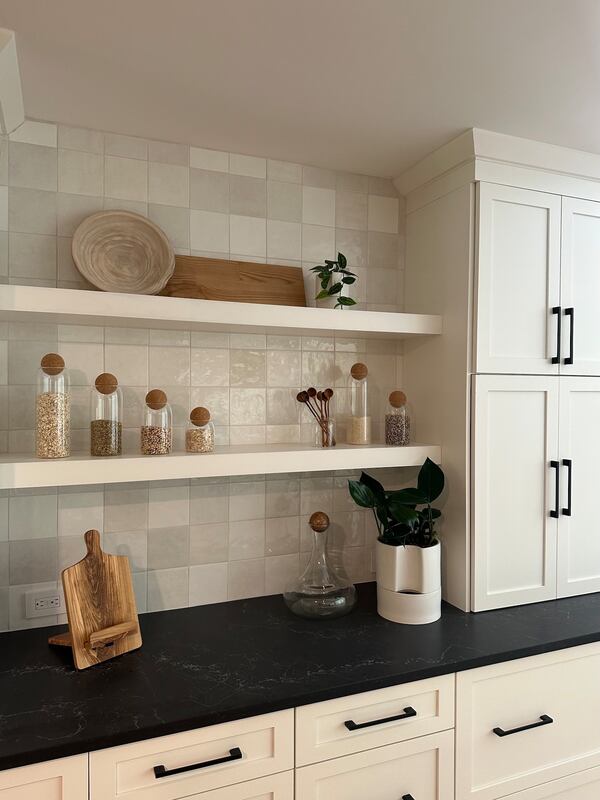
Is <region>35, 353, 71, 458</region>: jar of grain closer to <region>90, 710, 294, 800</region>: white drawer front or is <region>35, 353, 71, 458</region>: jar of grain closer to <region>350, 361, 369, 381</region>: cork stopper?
<region>90, 710, 294, 800</region>: white drawer front

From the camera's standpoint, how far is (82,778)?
125 centimetres

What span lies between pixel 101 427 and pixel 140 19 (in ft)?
3.36

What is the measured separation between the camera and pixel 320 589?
196 cm

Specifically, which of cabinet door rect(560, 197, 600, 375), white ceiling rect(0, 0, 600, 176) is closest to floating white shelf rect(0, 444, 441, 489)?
cabinet door rect(560, 197, 600, 375)

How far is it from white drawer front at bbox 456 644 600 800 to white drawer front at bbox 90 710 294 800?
21.7 inches

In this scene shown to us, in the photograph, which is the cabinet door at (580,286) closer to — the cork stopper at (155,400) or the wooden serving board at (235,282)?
the wooden serving board at (235,282)

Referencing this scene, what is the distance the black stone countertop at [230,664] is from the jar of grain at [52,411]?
1.94 ft

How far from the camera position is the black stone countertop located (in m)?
1.30

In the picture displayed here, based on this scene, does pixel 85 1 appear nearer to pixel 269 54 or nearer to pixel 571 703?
pixel 269 54

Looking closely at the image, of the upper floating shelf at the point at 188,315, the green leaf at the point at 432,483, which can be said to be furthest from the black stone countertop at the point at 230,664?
the upper floating shelf at the point at 188,315

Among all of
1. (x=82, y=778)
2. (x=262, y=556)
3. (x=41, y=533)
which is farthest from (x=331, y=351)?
(x=82, y=778)

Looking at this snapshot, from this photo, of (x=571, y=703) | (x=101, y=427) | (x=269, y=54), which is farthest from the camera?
(x=571, y=703)

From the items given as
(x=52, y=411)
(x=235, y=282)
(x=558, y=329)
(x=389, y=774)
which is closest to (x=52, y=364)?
(x=52, y=411)

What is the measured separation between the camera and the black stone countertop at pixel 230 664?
51.1 inches
